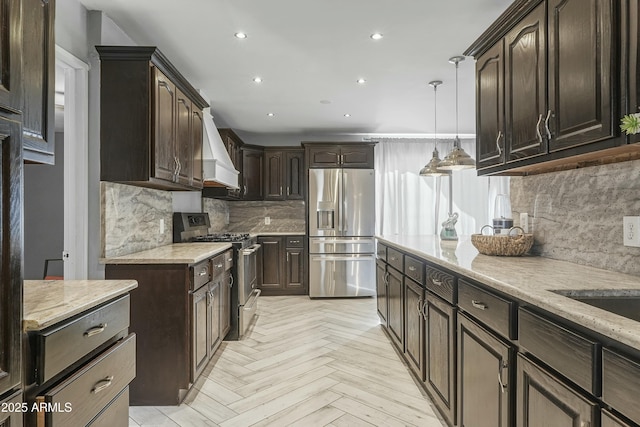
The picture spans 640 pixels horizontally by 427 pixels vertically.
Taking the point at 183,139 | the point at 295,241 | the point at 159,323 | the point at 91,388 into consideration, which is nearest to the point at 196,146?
the point at 183,139

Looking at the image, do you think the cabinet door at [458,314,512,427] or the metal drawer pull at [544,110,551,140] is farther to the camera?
the metal drawer pull at [544,110,551,140]

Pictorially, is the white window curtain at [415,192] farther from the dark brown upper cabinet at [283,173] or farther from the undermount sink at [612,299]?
the undermount sink at [612,299]

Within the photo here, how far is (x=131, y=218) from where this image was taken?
8.85 feet

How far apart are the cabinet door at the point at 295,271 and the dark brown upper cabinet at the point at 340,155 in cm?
132

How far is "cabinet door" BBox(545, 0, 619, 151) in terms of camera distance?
1.30 metres

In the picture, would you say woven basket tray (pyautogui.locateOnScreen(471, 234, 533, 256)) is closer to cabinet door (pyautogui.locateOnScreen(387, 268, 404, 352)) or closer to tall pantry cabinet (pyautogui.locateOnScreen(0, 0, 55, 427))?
cabinet door (pyautogui.locateOnScreen(387, 268, 404, 352))

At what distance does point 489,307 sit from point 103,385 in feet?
4.96

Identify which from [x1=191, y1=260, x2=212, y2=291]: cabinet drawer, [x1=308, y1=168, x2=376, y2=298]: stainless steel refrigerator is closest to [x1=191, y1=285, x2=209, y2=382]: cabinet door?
[x1=191, y1=260, x2=212, y2=291]: cabinet drawer

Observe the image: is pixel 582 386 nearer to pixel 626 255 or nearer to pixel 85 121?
pixel 626 255

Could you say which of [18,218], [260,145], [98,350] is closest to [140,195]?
[98,350]

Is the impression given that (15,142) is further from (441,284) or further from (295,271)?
(295,271)

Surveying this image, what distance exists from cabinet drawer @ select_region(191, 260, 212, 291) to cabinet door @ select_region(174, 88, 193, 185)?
2.23 ft

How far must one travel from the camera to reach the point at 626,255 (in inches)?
62.6

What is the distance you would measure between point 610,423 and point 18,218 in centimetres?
158
